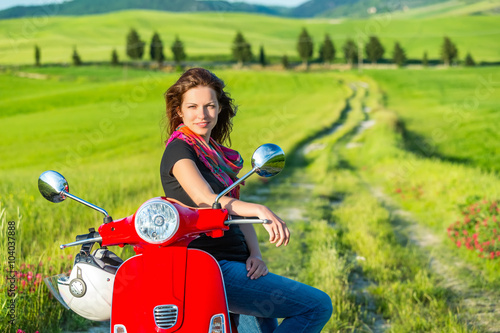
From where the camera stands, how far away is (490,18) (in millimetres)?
110062

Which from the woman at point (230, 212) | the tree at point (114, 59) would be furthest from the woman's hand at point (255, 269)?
the tree at point (114, 59)

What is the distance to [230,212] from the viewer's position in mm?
2244

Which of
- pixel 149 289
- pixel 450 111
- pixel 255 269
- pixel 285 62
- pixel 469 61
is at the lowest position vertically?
pixel 450 111

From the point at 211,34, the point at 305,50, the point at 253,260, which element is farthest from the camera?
the point at 211,34

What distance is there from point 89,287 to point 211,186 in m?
0.71

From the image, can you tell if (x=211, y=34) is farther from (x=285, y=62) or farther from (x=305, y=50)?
(x=285, y=62)

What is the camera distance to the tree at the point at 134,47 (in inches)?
2628

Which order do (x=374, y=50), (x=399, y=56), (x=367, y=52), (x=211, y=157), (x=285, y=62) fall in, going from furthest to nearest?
(x=367, y=52)
(x=399, y=56)
(x=374, y=50)
(x=285, y=62)
(x=211, y=157)


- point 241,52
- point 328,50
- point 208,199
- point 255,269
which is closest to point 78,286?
point 208,199

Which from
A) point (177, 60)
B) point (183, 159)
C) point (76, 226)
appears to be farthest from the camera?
point (177, 60)

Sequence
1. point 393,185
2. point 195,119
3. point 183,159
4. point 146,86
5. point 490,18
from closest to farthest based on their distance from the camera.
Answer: point 183,159
point 195,119
point 393,185
point 146,86
point 490,18

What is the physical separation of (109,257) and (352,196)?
796 centimetres

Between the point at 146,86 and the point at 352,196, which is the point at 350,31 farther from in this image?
the point at 352,196

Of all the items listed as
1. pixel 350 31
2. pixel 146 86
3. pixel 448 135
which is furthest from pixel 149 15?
pixel 448 135
